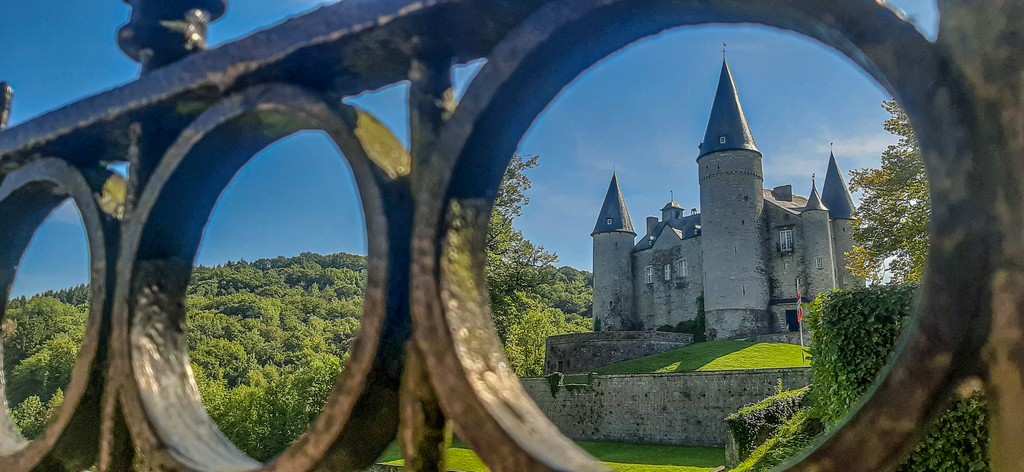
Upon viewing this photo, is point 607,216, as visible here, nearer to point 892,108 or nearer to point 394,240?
point 892,108

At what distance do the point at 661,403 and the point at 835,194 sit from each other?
2924 cm

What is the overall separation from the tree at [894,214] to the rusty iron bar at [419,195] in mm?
17124

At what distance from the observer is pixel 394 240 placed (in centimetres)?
104

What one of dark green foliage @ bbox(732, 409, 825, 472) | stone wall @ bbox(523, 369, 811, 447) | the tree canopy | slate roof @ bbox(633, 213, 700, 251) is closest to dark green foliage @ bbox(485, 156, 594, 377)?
the tree canopy

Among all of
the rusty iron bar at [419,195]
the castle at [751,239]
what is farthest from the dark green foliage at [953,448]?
the castle at [751,239]

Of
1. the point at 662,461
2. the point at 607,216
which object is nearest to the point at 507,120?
the point at 662,461

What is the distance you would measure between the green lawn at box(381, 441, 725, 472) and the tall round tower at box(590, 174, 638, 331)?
85.0 feet

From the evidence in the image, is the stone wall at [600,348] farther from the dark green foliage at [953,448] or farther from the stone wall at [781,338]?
the dark green foliage at [953,448]

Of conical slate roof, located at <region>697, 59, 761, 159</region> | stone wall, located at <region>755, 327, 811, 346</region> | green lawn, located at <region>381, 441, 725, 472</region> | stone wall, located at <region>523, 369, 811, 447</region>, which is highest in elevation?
conical slate roof, located at <region>697, 59, 761, 159</region>

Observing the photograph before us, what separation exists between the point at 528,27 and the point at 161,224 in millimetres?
816

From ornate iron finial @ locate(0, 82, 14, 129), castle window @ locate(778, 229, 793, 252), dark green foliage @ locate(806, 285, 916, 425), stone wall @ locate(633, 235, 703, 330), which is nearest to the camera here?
ornate iron finial @ locate(0, 82, 14, 129)

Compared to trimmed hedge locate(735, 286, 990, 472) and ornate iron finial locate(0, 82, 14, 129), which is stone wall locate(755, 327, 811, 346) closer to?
trimmed hedge locate(735, 286, 990, 472)

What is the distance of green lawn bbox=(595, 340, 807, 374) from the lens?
34.7 m

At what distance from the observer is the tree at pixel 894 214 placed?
1622 cm
